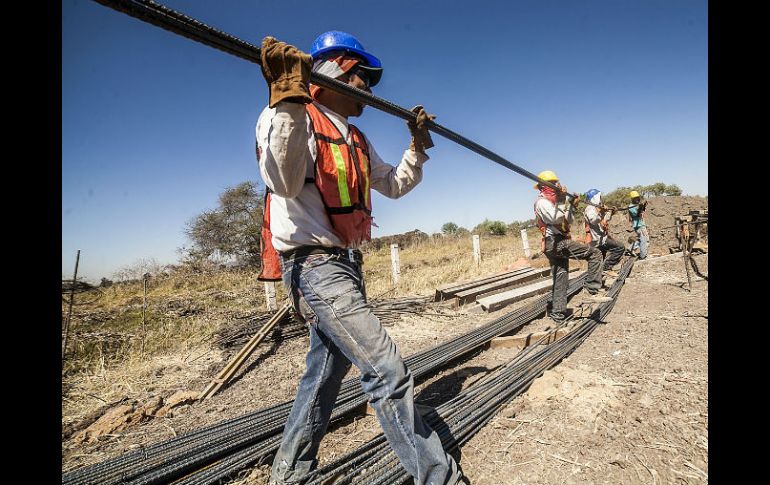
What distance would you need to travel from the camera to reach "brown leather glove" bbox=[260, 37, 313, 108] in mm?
1399

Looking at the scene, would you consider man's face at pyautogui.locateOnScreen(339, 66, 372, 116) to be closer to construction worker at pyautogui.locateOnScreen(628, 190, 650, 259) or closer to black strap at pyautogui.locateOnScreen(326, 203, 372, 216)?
black strap at pyautogui.locateOnScreen(326, 203, 372, 216)

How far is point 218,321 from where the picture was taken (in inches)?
253

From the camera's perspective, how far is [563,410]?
2641 mm

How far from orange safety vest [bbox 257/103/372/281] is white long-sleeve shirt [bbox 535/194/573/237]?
15.3 ft

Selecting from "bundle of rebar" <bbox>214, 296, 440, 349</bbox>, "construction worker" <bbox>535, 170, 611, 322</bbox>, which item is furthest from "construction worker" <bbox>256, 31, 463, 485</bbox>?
"construction worker" <bbox>535, 170, 611, 322</bbox>

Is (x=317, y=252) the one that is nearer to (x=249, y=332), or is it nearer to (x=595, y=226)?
(x=249, y=332)

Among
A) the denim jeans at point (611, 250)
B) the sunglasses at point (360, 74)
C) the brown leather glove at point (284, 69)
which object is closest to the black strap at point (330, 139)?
the brown leather glove at point (284, 69)

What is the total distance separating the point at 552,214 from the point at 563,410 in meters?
3.83

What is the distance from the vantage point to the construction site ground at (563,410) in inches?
81.2

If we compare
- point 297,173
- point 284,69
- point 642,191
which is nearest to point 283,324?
point 297,173

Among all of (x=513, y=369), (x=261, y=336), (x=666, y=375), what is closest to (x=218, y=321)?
(x=261, y=336)

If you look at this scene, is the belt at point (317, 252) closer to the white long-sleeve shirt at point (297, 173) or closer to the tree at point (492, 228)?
the white long-sleeve shirt at point (297, 173)
